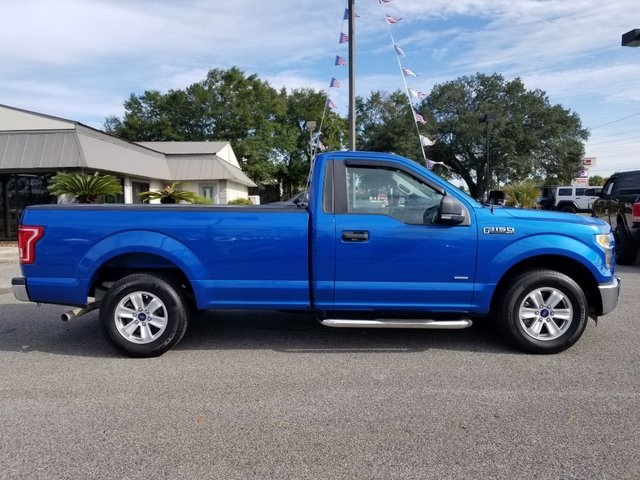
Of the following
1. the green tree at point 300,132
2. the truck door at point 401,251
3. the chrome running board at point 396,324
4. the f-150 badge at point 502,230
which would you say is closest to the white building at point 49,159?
the truck door at point 401,251

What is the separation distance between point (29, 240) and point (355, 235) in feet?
10.2

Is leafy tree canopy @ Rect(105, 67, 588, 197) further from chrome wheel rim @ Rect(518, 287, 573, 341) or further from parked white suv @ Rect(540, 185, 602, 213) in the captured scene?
chrome wheel rim @ Rect(518, 287, 573, 341)

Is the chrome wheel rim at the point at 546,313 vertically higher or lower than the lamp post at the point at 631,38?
lower

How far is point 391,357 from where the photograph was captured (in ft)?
16.0

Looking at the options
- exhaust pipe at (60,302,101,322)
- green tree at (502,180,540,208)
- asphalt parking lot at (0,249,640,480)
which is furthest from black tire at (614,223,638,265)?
green tree at (502,180,540,208)

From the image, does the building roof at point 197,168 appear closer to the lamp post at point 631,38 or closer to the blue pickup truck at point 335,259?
the lamp post at point 631,38

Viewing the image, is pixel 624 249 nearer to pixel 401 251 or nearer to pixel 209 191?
pixel 401 251

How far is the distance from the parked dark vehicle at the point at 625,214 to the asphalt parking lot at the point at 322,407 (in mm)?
5986

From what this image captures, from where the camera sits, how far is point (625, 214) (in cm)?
1085

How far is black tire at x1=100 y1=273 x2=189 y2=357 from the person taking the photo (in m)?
4.81

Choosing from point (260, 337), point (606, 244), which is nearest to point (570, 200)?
point (606, 244)

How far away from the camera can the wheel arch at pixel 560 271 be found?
16.1 feet

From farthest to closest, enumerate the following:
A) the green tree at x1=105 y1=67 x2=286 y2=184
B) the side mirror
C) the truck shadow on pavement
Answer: the green tree at x1=105 y1=67 x2=286 y2=184 < the truck shadow on pavement < the side mirror

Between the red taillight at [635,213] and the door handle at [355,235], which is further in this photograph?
the red taillight at [635,213]
